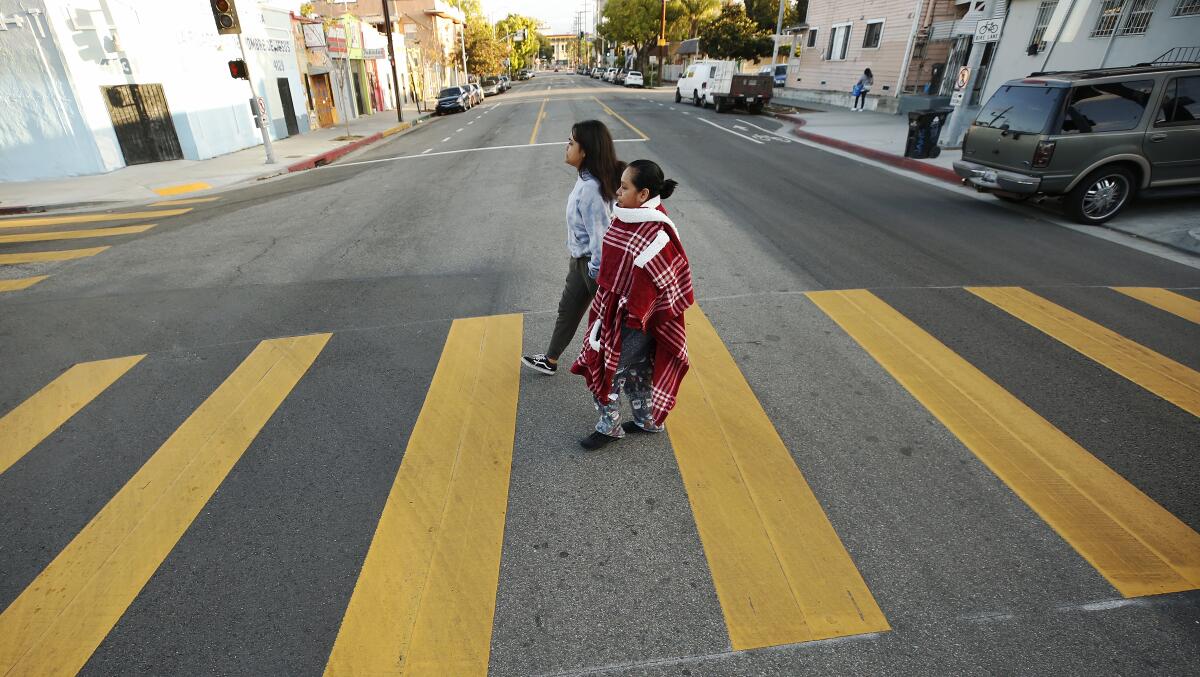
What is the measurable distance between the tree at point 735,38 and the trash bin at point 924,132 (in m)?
38.3

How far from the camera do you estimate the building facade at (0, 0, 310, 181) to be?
13.6 metres

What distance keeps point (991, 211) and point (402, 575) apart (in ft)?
34.4

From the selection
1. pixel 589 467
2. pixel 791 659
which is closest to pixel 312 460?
pixel 589 467

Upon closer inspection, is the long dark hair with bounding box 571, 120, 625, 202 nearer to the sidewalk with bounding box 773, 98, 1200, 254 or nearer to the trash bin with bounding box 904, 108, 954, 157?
the sidewalk with bounding box 773, 98, 1200, 254

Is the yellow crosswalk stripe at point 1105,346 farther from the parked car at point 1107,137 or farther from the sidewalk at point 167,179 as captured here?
the sidewalk at point 167,179

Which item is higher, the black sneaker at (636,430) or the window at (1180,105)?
the window at (1180,105)

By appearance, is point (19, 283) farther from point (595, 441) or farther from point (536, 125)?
point (536, 125)

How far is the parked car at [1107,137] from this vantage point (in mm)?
8156

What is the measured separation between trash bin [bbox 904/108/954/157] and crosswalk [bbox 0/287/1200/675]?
10607 mm

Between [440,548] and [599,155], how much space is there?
2.43 meters

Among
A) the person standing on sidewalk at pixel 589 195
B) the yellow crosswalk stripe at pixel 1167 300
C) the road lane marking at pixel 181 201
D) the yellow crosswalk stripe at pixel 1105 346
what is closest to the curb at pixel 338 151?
the road lane marking at pixel 181 201

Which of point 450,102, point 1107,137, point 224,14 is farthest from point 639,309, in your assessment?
point 450,102

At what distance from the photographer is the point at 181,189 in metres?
13.3

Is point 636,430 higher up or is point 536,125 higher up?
point 536,125
